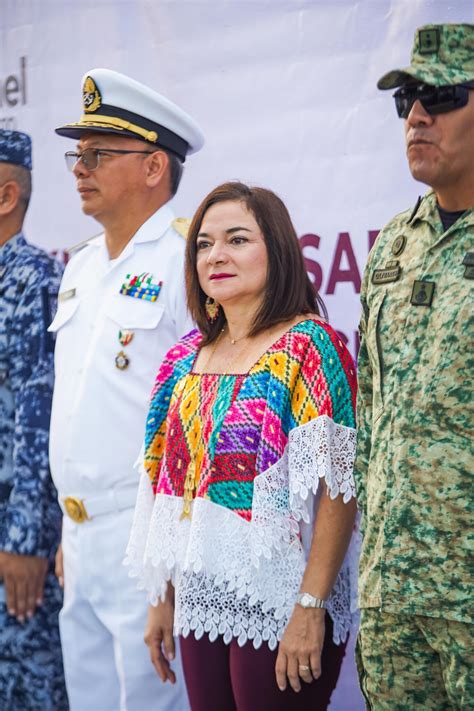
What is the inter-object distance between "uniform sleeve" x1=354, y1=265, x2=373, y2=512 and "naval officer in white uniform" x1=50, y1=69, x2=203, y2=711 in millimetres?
923

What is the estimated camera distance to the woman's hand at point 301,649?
257 centimetres

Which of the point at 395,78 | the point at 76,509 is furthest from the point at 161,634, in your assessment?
the point at 395,78

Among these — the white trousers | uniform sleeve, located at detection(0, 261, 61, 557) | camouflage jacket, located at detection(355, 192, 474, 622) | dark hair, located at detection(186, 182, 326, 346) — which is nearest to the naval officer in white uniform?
the white trousers

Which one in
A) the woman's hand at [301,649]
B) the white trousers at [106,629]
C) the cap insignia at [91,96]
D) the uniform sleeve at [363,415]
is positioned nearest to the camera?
the uniform sleeve at [363,415]

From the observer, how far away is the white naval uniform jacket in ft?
10.9

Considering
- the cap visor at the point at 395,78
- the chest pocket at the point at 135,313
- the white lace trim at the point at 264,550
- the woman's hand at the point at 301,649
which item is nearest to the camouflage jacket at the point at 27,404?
the chest pocket at the point at 135,313

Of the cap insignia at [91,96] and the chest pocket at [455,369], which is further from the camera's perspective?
the cap insignia at [91,96]

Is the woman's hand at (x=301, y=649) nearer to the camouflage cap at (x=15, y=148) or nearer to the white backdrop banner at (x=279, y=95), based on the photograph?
the white backdrop banner at (x=279, y=95)

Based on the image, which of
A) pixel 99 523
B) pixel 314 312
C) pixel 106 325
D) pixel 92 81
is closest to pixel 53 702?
pixel 99 523

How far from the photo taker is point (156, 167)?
361 centimetres

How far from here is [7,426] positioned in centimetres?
377

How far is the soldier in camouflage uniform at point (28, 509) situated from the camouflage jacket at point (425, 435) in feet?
5.25

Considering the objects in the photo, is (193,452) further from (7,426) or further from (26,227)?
(26,227)

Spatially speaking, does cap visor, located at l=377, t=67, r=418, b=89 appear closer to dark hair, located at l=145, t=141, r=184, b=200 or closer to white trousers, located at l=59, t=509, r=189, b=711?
dark hair, located at l=145, t=141, r=184, b=200
